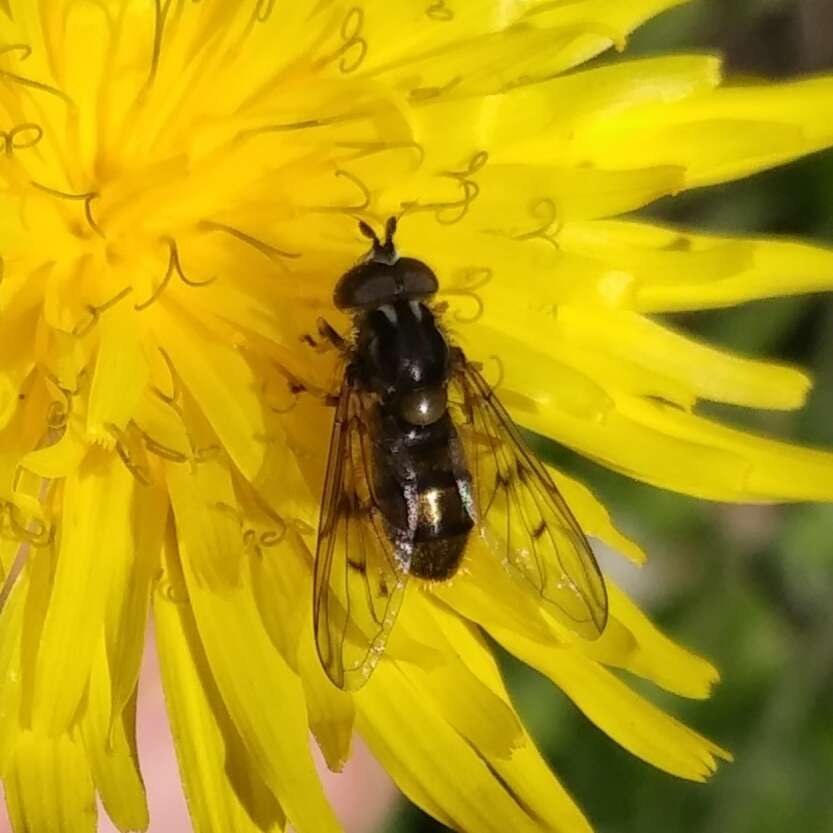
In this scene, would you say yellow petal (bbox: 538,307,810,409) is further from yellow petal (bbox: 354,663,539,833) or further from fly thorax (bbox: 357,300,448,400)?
yellow petal (bbox: 354,663,539,833)

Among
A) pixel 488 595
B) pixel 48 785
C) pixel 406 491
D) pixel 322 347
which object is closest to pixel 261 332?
pixel 322 347

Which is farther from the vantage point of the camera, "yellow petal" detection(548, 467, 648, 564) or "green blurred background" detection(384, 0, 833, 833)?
"green blurred background" detection(384, 0, 833, 833)

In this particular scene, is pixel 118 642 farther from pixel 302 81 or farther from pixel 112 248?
pixel 302 81

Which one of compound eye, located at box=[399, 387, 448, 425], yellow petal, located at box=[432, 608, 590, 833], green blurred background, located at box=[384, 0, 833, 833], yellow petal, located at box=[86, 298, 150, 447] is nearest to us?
yellow petal, located at box=[86, 298, 150, 447]

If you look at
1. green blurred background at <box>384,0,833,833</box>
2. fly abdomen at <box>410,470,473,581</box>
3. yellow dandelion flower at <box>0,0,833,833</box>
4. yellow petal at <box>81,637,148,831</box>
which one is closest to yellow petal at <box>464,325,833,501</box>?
yellow dandelion flower at <box>0,0,833,833</box>

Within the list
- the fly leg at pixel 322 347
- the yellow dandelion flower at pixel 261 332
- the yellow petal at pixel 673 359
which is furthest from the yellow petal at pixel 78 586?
the yellow petal at pixel 673 359

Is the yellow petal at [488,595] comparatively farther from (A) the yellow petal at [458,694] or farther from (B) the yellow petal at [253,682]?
(B) the yellow petal at [253,682]

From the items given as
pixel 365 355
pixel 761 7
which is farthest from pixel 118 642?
pixel 761 7

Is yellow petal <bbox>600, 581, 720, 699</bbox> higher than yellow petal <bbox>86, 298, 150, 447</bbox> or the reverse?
the reverse
